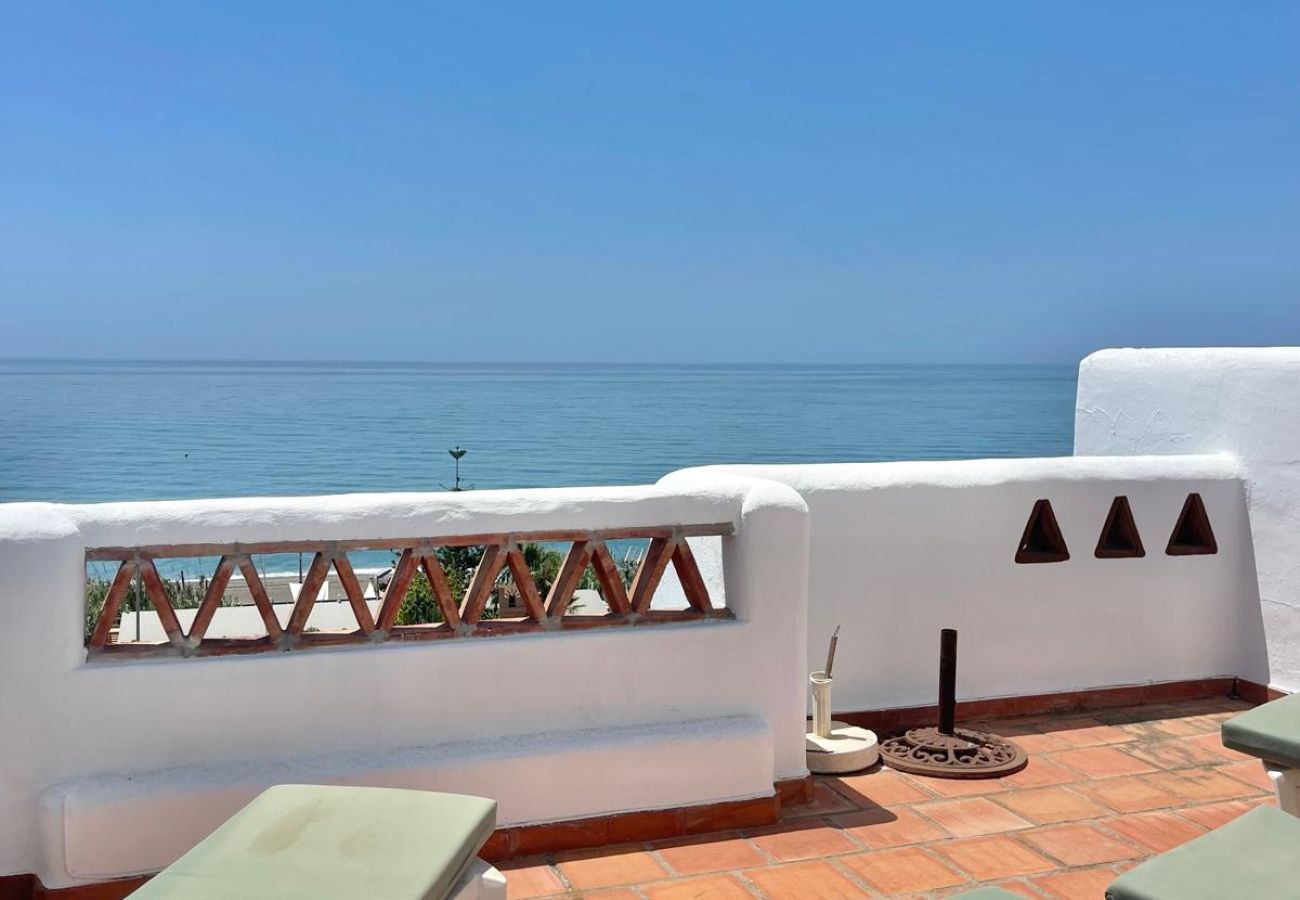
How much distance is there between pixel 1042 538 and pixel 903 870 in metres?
2.35

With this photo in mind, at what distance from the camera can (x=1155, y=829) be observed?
14.8 ft

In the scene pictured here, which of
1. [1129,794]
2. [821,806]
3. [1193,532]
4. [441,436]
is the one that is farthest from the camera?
[441,436]

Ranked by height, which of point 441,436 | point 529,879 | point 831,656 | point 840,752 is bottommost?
point 441,436

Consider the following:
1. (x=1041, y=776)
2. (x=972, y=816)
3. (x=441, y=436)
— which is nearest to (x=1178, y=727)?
(x=1041, y=776)

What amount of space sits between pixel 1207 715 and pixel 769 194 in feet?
300

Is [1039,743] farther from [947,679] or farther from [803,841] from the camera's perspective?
[803,841]

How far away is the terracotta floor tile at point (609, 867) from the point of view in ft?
13.3

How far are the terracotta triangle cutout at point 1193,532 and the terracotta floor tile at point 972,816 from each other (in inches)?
82.3

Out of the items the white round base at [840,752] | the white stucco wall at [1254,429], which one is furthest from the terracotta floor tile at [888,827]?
the white stucco wall at [1254,429]

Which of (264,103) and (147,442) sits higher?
(264,103)

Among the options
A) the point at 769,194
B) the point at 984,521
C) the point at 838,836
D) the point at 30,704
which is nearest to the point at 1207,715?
the point at 984,521

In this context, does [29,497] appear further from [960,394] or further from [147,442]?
→ [960,394]

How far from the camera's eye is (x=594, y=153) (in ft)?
309

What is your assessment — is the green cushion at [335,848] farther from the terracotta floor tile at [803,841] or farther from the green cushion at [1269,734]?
the green cushion at [1269,734]
